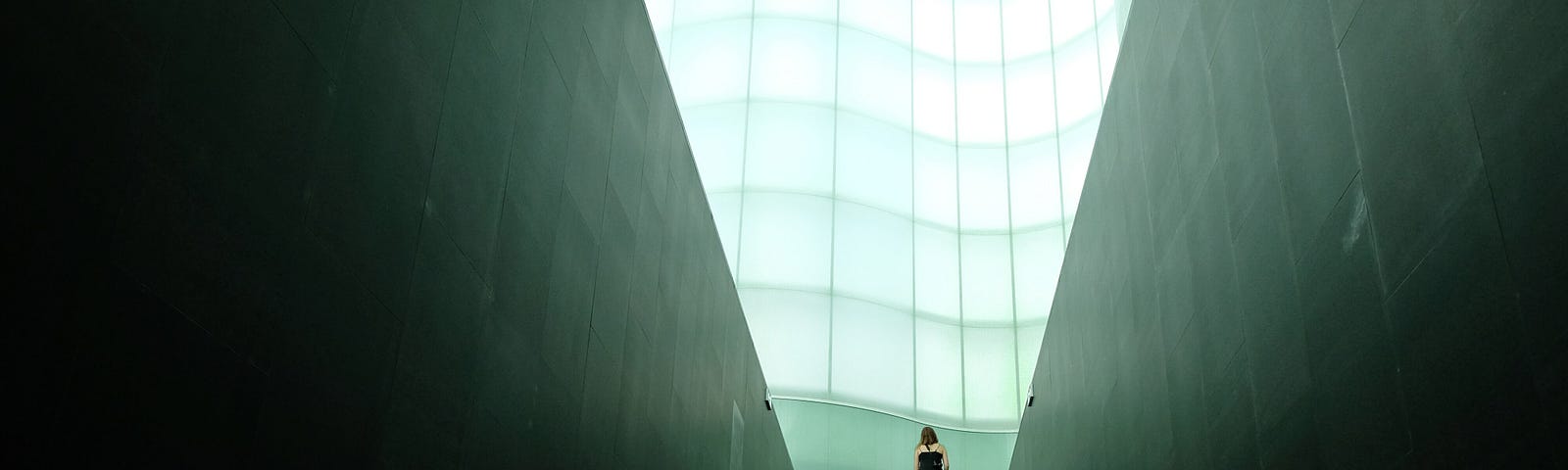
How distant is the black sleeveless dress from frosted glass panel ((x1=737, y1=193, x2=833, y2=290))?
15510mm

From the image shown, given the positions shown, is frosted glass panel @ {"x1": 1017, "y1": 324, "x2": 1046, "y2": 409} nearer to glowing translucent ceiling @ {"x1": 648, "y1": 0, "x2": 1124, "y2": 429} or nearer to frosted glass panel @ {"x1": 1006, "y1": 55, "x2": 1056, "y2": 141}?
glowing translucent ceiling @ {"x1": 648, "y1": 0, "x2": 1124, "y2": 429}

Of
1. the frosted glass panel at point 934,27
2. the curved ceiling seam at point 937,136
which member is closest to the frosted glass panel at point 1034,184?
the curved ceiling seam at point 937,136

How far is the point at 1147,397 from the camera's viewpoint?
43.2 ft

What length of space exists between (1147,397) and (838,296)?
2338cm

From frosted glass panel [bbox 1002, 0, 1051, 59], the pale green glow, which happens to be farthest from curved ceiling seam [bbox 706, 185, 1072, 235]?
the pale green glow

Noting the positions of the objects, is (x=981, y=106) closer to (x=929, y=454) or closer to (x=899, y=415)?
(x=899, y=415)

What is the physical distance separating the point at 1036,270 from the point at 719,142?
9999mm

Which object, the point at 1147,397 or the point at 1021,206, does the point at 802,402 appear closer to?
the point at 1021,206

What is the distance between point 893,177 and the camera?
→ 127 feet

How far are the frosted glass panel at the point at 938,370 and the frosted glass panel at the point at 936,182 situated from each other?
336cm

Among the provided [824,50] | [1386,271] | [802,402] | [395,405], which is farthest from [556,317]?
[824,50]

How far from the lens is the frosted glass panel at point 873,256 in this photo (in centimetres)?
3684

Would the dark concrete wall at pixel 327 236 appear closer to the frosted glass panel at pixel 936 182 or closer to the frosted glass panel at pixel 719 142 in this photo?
the frosted glass panel at pixel 719 142

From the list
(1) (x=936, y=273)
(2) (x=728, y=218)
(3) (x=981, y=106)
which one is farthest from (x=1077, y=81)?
(2) (x=728, y=218)
